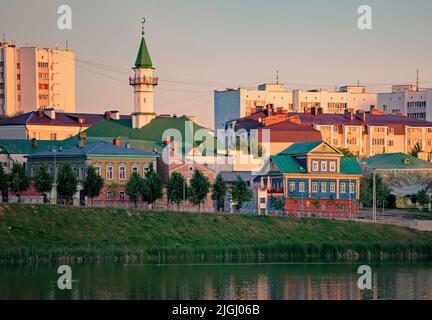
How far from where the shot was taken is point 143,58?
426 ft

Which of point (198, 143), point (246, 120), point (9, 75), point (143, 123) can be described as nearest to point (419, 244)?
point (198, 143)

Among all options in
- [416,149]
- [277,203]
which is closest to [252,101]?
[416,149]

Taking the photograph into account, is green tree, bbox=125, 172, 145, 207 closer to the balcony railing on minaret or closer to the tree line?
the tree line

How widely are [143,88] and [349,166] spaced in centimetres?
2340

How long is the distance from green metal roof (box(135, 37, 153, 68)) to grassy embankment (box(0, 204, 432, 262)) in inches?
1301

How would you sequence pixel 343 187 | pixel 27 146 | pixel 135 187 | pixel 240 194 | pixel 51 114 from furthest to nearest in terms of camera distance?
pixel 51 114
pixel 27 146
pixel 343 187
pixel 240 194
pixel 135 187

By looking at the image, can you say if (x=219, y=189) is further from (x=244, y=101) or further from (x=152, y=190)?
(x=244, y=101)

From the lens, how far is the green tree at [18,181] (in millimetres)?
102875

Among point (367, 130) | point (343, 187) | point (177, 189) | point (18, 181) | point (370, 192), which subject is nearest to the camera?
point (18, 181)

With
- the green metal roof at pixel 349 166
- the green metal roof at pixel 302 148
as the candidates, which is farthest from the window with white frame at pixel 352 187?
the green metal roof at pixel 302 148

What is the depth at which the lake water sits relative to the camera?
221 feet
